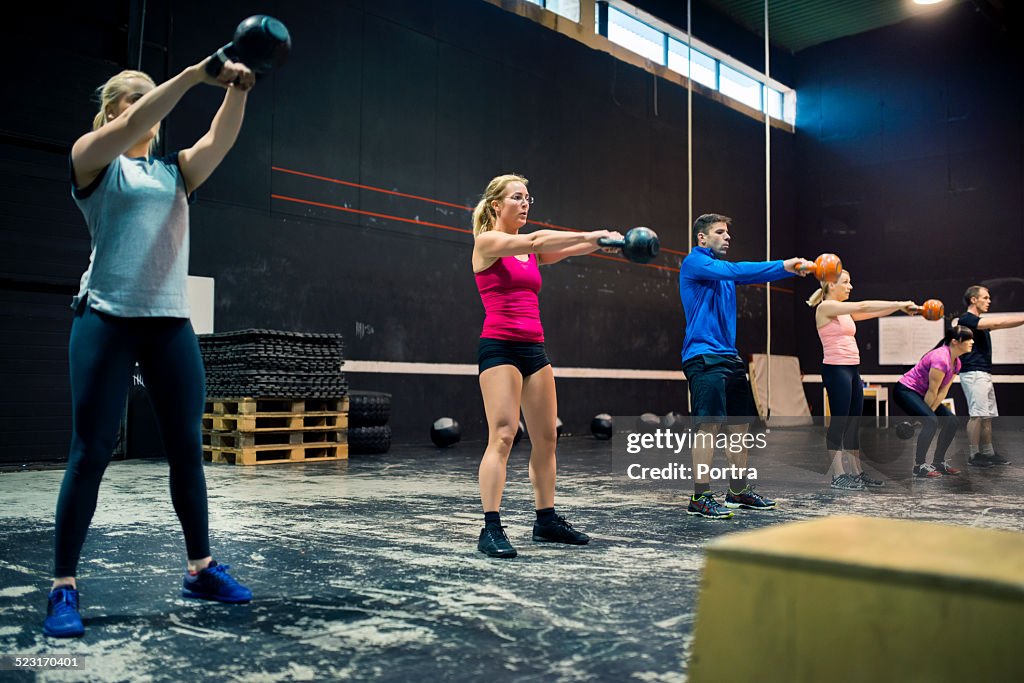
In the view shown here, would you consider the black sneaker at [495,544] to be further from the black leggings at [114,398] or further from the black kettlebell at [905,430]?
the black kettlebell at [905,430]

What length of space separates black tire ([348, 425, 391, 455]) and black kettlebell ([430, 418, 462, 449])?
2.80 feet

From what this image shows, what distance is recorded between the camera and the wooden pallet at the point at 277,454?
8883 millimetres

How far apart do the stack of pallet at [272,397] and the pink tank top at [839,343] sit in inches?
198

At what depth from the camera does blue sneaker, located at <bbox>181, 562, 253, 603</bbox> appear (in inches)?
125

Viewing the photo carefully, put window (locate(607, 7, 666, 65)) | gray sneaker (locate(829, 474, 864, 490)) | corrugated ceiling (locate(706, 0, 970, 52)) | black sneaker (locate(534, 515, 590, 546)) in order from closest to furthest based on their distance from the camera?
black sneaker (locate(534, 515, 590, 546)), gray sneaker (locate(829, 474, 864, 490)), window (locate(607, 7, 666, 65)), corrugated ceiling (locate(706, 0, 970, 52))

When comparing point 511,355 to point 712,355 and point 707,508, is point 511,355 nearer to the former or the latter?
point 712,355

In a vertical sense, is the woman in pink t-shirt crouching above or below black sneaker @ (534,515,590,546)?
above

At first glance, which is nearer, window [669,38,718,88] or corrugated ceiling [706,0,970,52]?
window [669,38,718,88]

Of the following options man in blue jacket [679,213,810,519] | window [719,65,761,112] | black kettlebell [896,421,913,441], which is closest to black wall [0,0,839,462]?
window [719,65,761,112]

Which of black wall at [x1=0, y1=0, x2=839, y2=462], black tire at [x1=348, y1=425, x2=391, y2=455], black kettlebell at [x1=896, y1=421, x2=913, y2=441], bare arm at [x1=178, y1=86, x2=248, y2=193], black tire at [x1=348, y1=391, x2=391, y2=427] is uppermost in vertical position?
black wall at [x1=0, y1=0, x2=839, y2=462]

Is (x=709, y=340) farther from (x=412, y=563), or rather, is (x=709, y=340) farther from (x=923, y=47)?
(x=923, y=47)

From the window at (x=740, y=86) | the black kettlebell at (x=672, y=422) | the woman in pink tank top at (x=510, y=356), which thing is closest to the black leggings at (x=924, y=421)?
the woman in pink tank top at (x=510, y=356)

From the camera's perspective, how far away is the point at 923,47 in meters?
16.9

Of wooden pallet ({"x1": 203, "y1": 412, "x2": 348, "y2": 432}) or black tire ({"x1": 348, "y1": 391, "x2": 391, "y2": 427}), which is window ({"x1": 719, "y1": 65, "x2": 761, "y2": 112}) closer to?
black tire ({"x1": 348, "y1": 391, "x2": 391, "y2": 427})
